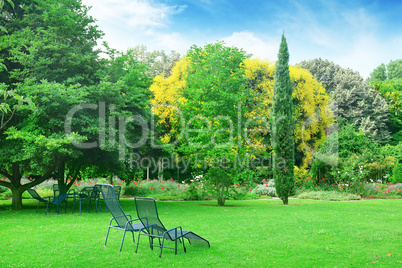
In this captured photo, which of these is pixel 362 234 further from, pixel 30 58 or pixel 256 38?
pixel 256 38

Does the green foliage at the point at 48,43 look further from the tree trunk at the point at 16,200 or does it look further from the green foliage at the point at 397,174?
the green foliage at the point at 397,174

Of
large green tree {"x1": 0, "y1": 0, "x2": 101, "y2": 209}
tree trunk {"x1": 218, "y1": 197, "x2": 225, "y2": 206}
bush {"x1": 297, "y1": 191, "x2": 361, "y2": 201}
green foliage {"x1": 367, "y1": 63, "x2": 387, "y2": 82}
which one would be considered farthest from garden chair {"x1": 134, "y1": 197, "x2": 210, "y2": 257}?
green foliage {"x1": 367, "y1": 63, "x2": 387, "y2": 82}

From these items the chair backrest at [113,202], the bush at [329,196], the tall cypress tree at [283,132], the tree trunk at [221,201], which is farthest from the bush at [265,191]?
the chair backrest at [113,202]

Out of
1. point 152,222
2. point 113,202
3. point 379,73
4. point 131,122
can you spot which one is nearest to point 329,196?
point 131,122

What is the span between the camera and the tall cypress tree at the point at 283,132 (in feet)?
46.6

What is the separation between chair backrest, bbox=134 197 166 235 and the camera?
529cm

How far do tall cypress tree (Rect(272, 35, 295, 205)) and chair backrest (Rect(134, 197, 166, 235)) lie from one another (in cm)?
960

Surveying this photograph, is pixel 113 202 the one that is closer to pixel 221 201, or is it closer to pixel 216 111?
pixel 216 111

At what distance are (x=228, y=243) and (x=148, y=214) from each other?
171 cm

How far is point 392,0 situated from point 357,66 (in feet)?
91.4

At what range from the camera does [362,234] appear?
23.1 feet

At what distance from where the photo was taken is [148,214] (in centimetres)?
542

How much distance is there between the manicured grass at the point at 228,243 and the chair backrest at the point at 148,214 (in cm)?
45

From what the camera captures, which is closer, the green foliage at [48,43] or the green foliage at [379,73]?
the green foliage at [48,43]
